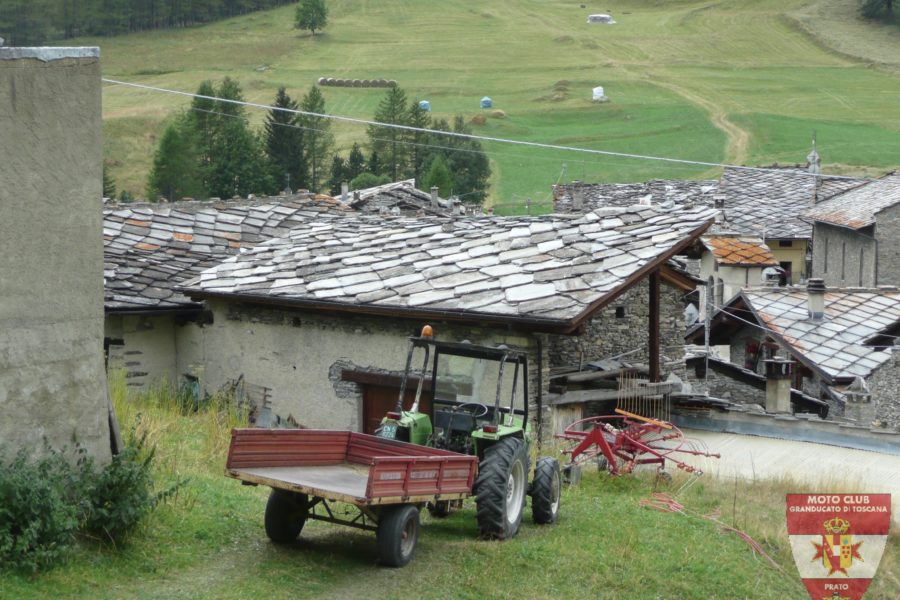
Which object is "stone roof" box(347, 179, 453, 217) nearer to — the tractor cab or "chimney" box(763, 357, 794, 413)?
"chimney" box(763, 357, 794, 413)

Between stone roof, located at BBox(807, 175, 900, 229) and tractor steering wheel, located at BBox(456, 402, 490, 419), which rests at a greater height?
tractor steering wheel, located at BBox(456, 402, 490, 419)

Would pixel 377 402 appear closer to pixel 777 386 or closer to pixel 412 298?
pixel 412 298

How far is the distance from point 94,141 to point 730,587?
22.2ft

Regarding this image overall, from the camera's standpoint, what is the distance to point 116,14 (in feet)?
415

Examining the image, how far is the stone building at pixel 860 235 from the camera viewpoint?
41062 millimetres

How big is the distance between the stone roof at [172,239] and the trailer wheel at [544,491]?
32.7 ft

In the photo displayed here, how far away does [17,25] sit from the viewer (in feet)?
300

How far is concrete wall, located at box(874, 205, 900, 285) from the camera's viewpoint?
4094 centimetres

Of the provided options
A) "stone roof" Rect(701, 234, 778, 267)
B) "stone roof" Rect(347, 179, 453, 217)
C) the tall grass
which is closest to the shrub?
the tall grass

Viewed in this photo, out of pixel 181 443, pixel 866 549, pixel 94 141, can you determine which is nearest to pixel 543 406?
pixel 181 443

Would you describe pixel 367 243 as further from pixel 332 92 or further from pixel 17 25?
pixel 332 92

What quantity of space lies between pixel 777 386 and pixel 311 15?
119m

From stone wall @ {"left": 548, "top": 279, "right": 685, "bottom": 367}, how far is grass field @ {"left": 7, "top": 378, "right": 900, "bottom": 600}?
4817 millimetres

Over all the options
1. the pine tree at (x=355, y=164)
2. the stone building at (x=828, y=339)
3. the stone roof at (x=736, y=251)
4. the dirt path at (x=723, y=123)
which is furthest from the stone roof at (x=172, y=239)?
the pine tree at (x=355, y=164)
